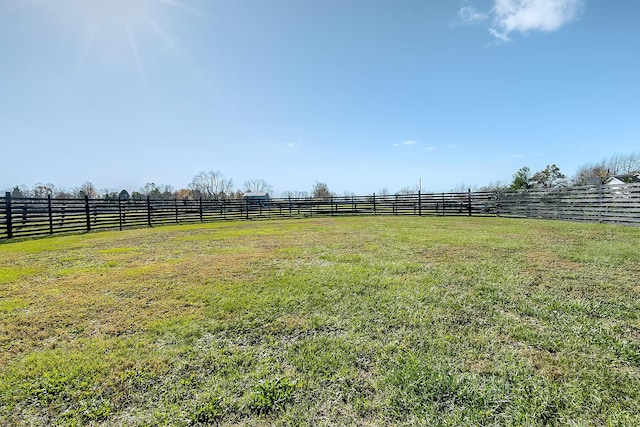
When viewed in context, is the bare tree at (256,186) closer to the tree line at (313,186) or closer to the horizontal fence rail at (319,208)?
the tree line at (313,186)

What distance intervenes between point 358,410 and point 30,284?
454 centimetres

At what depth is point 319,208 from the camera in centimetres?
1952

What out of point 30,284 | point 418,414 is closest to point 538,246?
point 418,414

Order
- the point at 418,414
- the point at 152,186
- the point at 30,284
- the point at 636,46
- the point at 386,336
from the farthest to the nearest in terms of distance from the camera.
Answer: the point at 152,186
the point at 636,46
the point at 30,284
the point at 386,336
the point at 418,414

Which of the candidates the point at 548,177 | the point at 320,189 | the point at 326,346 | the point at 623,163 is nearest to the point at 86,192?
the point at 320,189

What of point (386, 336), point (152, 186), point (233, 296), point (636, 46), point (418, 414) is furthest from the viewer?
point (152, 186)

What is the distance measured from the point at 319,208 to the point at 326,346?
17.5 metres

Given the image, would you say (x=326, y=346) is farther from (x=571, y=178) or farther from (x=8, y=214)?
(x=571, y=178)

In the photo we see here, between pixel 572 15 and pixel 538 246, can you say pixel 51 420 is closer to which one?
pixel 538 246

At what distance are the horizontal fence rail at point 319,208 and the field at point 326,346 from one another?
24.4 feet

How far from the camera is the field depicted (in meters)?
1.43

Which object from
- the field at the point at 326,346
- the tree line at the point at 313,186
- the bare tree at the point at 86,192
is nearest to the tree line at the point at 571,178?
the tree line at the point at 313,186

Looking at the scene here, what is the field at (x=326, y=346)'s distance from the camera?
1434mm

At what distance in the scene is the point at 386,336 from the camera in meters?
2.14
